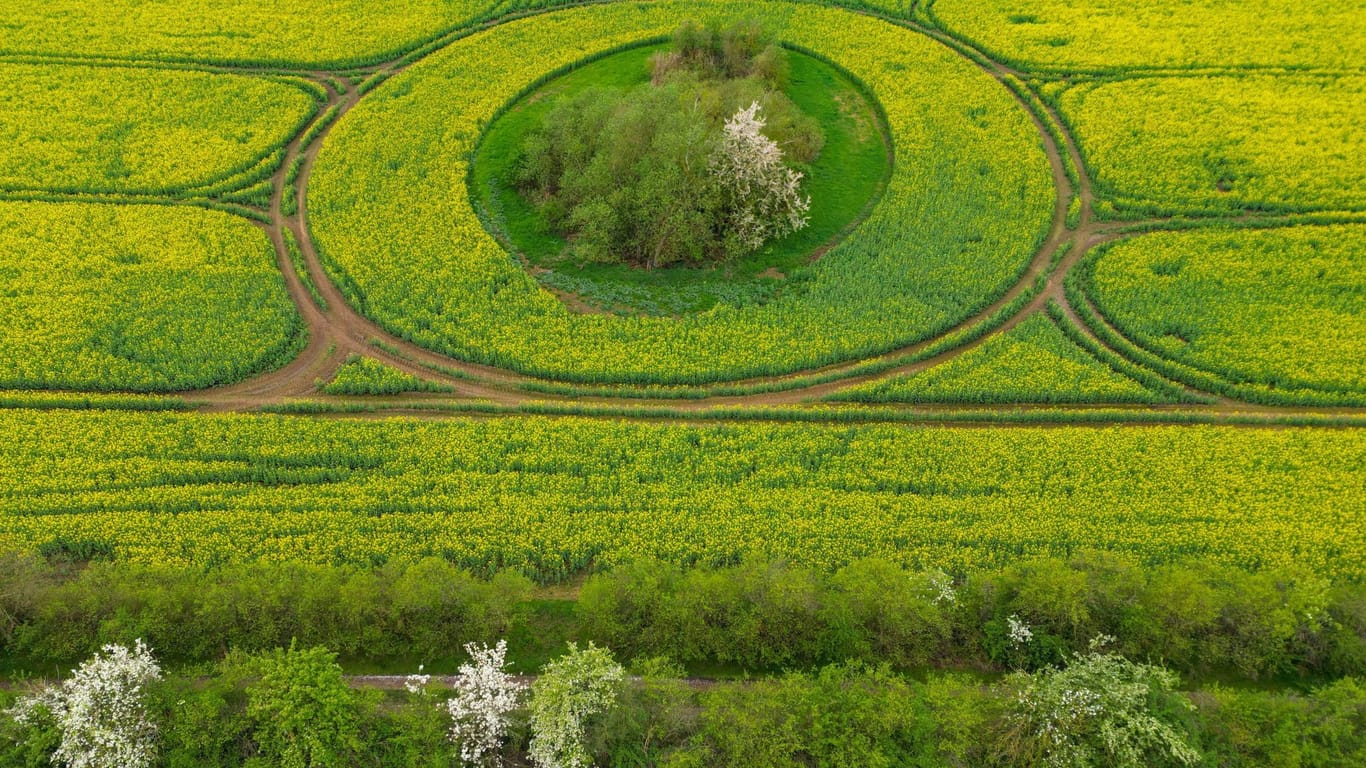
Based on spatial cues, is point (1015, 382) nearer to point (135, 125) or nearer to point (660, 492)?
point (660, 492)

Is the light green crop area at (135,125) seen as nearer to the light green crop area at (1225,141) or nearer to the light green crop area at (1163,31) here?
the light green crop area at (1163,31)

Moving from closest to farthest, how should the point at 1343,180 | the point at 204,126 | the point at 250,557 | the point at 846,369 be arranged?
the point at 250,557
the point at 846,369
the point at 1343,180
the point at 204,126

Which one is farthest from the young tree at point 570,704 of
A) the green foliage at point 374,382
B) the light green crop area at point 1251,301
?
the light green crop area at point 1251,301

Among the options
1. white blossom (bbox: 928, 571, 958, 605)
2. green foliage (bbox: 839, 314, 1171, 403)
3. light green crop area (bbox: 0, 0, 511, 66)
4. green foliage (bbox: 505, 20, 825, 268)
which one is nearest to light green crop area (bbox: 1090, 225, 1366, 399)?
green foliage (bbox: 839, 314, 1171, 403)

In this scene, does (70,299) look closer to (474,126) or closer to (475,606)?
(474,126)

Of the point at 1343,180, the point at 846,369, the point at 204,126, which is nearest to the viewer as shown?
the point at 846,369

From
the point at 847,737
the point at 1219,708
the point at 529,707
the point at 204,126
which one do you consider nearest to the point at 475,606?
the point at 529,707

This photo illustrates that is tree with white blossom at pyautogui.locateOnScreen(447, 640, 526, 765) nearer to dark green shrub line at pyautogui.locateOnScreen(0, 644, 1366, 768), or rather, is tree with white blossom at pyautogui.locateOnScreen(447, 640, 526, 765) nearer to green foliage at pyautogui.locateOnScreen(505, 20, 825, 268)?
dark green shrub line at pyautogui.locateOnScreen(0, 644, 1366, 768)
